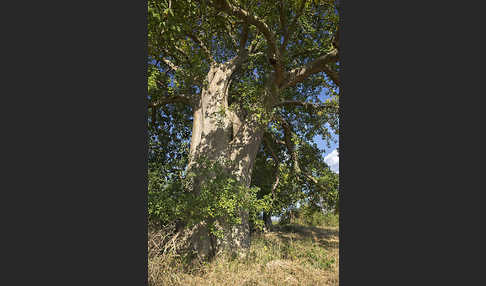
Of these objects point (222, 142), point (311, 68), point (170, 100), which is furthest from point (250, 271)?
point (170, 100)

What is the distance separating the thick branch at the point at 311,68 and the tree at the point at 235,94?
19 millimetres

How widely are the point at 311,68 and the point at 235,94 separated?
6.63ft

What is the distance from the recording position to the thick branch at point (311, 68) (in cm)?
456

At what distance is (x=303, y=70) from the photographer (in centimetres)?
493

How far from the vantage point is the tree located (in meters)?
4.21

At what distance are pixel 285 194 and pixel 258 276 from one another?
3706 mm

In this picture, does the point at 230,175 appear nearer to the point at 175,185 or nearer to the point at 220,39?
the point at 175,185

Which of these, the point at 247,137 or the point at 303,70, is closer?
the point at 303,70

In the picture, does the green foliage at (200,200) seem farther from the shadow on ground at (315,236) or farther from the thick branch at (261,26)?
the thick branch at (261,26)

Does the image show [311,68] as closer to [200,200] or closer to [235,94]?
[235,94]

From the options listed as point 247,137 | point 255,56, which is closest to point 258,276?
point 247,137

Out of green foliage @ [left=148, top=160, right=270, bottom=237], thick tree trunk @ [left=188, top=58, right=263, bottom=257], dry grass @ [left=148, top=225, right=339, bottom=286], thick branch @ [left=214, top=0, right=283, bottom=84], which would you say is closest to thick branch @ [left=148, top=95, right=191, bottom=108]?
thick tree trunk @ [left=188, top=58, right=263, bottom=257]

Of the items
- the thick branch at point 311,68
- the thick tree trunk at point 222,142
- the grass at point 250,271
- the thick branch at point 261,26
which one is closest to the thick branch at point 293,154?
the thick tree trunk at point 222,142

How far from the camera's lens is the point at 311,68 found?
190 inches
